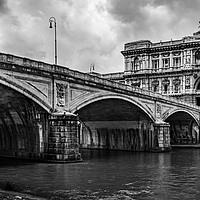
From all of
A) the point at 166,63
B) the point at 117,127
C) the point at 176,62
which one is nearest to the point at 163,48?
the point at 166,63

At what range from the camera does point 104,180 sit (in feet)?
69.9

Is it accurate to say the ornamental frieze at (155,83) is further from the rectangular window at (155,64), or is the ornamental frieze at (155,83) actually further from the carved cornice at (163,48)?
the carved cornice at (163,48)

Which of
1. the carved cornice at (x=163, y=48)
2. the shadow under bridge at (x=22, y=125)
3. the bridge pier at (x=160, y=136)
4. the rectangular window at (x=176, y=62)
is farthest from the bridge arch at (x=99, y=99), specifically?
the rectangular window at (x=176, y=62)

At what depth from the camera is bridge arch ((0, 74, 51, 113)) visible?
24672 mm

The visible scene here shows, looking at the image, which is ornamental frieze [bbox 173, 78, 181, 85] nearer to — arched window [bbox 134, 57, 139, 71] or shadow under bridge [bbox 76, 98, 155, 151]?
arched window [bbox 134, 57, 139, 71]

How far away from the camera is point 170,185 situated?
65.5 ft

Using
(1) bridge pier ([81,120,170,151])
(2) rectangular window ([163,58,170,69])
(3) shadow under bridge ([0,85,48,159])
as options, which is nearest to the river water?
(3) shadow under bridge ([0,85,48,159])

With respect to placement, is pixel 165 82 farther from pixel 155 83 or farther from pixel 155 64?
pixel 155 64

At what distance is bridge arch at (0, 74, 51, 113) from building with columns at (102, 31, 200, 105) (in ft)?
154

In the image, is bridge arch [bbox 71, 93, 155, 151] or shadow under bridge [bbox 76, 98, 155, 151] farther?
shadow under bridge [bbox 76, 98, 155, 151]

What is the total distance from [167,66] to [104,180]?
55402mm

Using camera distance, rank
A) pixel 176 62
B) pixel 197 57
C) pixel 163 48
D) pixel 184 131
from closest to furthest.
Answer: pixel 184 131, pixel 197 57, pixel 176 62, pixel 163 48

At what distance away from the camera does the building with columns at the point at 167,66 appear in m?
70.3

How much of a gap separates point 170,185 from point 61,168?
8.28 meters
